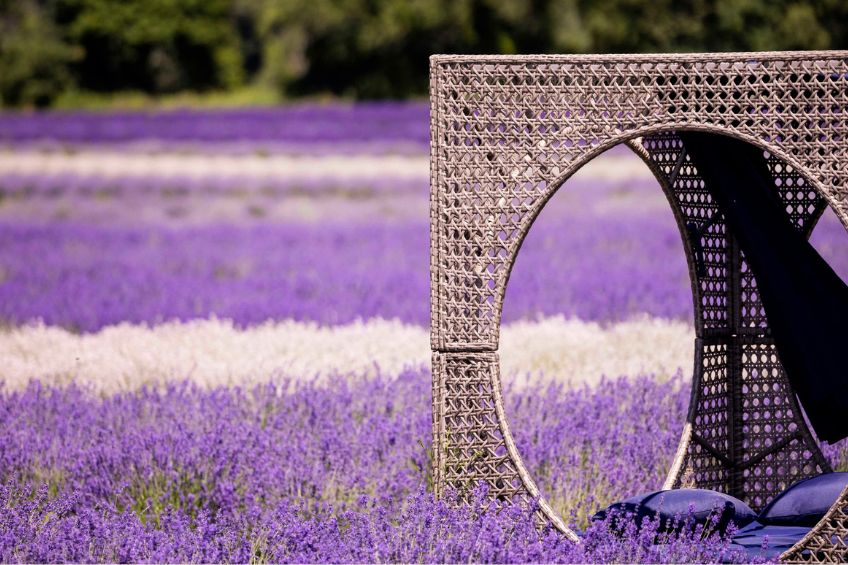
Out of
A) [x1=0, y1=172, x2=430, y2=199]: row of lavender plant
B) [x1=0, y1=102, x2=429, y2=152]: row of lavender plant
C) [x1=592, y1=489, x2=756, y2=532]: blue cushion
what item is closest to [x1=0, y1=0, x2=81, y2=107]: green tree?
[x1=0, y1=102, x2=429, y2=152]: row of lavender plant

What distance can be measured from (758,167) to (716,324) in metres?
0.58

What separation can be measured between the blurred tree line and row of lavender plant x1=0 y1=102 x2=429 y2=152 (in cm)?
736

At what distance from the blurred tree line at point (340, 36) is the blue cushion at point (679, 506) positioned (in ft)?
70.9

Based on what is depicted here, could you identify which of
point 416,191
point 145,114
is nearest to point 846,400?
point 416,191

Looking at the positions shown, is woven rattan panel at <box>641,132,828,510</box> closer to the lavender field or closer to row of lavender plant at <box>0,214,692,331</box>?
the lavender field

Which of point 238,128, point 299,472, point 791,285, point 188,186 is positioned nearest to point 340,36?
point 238,128

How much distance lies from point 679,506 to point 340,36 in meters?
30.9

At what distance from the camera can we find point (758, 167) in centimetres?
352

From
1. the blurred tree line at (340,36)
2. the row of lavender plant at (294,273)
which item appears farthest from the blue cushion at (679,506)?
the blurred tree line at (340,36)

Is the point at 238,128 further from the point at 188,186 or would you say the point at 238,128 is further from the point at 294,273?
the point at 294,273

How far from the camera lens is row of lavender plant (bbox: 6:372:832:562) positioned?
2.88 m

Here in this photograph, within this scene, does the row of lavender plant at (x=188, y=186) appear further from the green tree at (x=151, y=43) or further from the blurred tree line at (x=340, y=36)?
the green tree at (x=151, y=43)

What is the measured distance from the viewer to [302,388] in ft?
15.1

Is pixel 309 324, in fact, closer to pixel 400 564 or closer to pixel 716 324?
pixel 716 324
